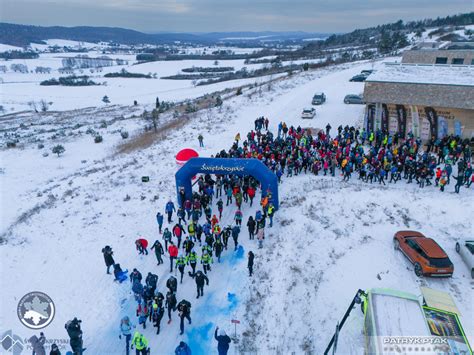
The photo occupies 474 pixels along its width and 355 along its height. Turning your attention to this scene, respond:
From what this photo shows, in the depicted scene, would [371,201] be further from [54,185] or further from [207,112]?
[207,112]

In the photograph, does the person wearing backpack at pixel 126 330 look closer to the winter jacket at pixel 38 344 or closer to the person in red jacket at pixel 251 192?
the winter jacket at pixel 38 344

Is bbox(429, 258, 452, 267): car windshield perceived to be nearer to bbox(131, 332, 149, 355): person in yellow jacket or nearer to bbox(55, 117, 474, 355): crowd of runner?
bbox(55, 117, 474, 355): crowd of runner

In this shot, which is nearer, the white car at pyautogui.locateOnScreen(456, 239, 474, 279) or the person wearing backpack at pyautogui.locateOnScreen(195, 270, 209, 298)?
the person wearing backpack at pyautogui.locateOnScreen(195, 270, 209, 298)

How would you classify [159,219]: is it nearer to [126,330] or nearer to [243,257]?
[243,257]

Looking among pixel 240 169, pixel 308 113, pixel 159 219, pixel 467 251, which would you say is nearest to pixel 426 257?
pixel 467 251

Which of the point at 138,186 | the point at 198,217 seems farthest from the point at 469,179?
the point at 138,186

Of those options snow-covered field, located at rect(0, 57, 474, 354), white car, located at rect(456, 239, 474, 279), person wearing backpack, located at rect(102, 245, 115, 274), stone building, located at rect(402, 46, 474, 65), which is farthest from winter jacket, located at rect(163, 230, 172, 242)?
stone building, located at rect(402, 46, 474, 65)

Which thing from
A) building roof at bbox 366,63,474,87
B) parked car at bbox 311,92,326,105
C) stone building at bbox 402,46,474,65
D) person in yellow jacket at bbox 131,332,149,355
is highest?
stone building at bbox 402,46,474,65
